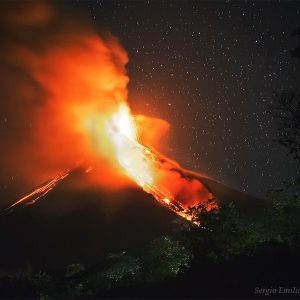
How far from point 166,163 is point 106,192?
16.1 m

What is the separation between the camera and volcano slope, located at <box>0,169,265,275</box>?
35.7 meters

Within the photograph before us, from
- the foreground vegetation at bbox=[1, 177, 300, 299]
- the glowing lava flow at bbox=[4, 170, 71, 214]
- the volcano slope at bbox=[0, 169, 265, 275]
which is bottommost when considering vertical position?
the foreground vegetation at bbox=[1, 177, 300, 299]

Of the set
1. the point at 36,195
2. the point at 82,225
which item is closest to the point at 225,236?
the point at 82,225

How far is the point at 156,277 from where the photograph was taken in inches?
599

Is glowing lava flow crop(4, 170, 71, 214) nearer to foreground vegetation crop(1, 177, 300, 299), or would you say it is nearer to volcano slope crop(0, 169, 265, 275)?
volcano slope crop(0, 169, 265, 275)

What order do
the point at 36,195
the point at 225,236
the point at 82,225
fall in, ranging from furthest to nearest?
the point at 36,195
the point at 82,225
the point at 225,236

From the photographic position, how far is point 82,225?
41844 mm

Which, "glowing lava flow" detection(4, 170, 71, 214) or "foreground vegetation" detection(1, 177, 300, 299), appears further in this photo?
"glowing lava flow" detection(4, 170, 71, 214)

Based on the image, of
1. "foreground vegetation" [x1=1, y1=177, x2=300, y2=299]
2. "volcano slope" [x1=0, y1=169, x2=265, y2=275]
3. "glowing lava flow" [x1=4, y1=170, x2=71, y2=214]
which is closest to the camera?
"foreground vegetation" [x1=1, y1=177, x2=300, y2=299]

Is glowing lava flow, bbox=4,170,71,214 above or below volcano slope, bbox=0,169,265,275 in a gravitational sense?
above

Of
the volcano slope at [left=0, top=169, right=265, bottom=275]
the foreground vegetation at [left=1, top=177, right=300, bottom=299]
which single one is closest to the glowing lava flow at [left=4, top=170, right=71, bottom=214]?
the volcano slope at [left=0, top=169, right=265, bottom=275]

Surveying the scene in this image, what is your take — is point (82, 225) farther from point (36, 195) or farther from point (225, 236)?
point (225, 236)

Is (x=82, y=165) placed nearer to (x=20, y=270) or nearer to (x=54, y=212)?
(x=54, y=212)

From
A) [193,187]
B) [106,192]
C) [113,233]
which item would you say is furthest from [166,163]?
[113,233]
